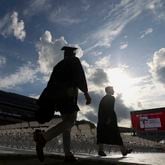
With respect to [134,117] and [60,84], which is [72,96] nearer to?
[60,84]

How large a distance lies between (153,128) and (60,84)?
2591 inches

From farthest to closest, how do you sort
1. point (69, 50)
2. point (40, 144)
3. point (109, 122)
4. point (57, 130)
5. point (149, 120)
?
point (149, 120) < point (109, 122) < point (69, 50) < point (57, 130) < point (40, 144)

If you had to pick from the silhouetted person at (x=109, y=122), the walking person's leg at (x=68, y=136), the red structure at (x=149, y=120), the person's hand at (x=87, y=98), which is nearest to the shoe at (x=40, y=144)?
the walking person's leg at (x=68, y=136)

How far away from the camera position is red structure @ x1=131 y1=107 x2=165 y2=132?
69188 mm

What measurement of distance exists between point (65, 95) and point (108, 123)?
3574mm

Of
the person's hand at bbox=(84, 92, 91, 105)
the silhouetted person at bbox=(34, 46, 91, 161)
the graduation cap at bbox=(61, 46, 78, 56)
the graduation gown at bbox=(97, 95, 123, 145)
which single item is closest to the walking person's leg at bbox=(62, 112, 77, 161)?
the silhouetted person at bbox=(34, 46, 91, 161)

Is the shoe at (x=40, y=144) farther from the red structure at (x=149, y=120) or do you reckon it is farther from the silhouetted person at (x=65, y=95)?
the red structure at (x=149, y=120)

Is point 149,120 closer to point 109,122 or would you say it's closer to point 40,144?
point 109,122

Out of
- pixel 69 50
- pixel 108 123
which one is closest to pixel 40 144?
pixel 69 50

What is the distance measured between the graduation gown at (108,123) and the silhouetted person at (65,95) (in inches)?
131

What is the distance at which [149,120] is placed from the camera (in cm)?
7119

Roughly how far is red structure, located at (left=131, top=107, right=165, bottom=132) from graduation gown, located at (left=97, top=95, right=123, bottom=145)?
60.8 meters

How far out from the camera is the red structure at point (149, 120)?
69.2 metres

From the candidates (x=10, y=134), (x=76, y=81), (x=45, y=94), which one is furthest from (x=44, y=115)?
(x=10, y=134)
